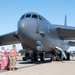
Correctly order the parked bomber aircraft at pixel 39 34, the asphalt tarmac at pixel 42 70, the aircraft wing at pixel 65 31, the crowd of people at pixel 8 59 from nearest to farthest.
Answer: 1. the asphalt tarmac at pixel 42 70
2. the crowd of people at pixel 8 59
3. the parked bomber aircraft at pixel 39 34
4. the aircraft wing at pixel 65 31

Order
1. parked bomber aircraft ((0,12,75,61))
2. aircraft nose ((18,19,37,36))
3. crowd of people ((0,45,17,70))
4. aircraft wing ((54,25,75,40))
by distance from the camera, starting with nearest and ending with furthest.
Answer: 1. crowd of people ((0,45,17,70))
2. aircraft nose ((18,19,37,36))
3. parked bomber aircraft ((0,12,75,61))
4. aircraft wing ((54,25,75,40))

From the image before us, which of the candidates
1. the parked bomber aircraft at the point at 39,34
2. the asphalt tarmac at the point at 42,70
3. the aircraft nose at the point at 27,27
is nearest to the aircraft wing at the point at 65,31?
the parked bomber aircraft at the point at 39,34

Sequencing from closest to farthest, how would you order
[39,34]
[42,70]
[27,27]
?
[42,70] → [27,27] → [39,34]

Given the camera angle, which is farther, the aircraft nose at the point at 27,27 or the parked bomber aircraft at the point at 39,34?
the parked bomber aircraft at the point at 39,34

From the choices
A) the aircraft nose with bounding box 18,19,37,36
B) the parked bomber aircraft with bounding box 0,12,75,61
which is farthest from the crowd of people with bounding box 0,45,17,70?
the parked bomber aircraft with bounding box 0,12,75,61

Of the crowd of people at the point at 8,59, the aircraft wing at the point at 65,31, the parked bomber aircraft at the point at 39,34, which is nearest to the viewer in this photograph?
the crowd of people at the point at 8,59

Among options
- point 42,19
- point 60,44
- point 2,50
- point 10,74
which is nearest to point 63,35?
point 60,44

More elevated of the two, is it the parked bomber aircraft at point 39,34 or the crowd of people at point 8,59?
the parked bomber aircraft at point 39,34

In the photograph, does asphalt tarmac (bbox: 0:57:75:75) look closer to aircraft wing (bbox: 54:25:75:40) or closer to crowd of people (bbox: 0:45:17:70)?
crowd of people (bbox: 0:45:17:70)

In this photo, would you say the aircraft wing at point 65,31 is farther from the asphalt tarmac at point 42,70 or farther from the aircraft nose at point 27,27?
the asphalt tarmac at point 42,70

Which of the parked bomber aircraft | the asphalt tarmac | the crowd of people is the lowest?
the asphalt tarmac

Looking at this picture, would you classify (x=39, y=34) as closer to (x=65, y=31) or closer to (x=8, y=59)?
(x=8, y=59)

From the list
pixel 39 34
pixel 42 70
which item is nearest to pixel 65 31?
pixel 39 34

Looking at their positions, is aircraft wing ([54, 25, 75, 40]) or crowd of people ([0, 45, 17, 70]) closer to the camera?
crowd of people ([0, 45, 17, 70])
